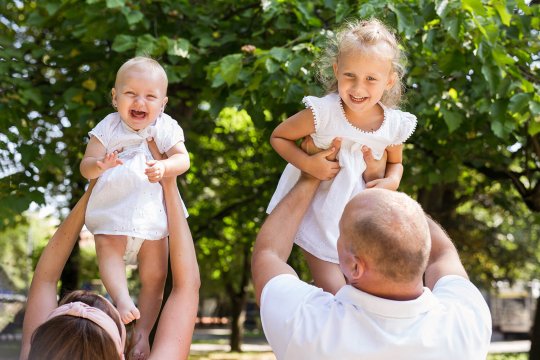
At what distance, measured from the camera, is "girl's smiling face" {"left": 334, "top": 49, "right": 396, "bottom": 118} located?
3.06 metres

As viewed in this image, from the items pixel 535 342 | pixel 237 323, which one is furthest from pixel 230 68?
pixel 237 323

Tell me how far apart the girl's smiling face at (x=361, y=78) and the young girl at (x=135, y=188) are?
0.72 m

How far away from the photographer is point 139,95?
3.03 meters

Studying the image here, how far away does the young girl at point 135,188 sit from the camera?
295 cm

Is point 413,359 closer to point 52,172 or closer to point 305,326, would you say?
point 305,326

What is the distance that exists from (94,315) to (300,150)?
1.24 meters

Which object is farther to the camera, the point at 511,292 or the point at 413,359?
the point at 511,292

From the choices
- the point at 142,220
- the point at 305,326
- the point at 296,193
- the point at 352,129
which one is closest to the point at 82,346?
the point at 305,326

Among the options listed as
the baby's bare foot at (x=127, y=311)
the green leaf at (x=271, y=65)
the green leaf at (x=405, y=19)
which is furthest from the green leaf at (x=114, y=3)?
the baby's bare foot at (x=127, y=311)

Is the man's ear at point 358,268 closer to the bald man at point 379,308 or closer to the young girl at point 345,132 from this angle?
the bald man at point 379,308

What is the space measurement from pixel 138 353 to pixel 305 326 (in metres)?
0.93

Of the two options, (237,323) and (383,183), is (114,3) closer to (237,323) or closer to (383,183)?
(383,183)

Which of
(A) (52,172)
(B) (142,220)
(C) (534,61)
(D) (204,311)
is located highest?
(C) (534,61)

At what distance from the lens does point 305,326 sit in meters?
2.24
